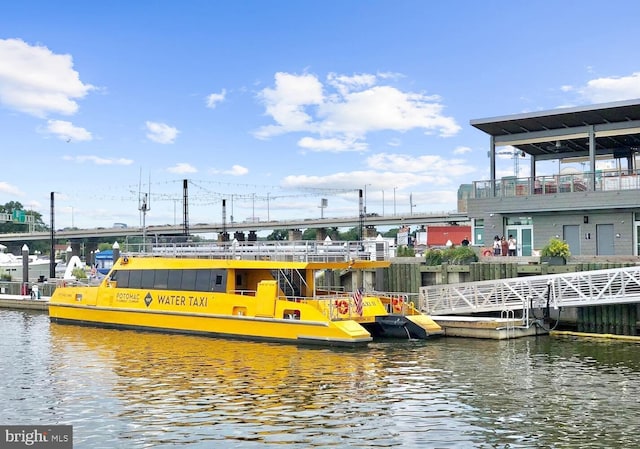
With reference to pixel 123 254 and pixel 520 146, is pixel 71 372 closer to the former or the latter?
pixel 123 254

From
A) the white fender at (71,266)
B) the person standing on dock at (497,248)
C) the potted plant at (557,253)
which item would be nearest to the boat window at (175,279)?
A: the potted plant at (557,253)

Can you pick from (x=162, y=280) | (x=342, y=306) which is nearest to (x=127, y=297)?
(x=162, y=280)

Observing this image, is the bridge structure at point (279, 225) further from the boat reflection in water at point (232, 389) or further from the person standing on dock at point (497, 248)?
the boat reflection in water at point (232, 389)

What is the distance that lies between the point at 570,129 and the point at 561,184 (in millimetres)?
3268

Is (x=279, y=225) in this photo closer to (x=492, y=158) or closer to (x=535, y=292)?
(x=492, y=158)

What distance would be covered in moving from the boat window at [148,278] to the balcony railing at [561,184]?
55.1ft

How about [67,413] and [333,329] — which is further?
[333,329]

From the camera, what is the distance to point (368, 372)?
18.1 meters

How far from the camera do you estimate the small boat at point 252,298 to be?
2312cm

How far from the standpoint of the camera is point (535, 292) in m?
24.7

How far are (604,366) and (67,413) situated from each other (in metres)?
13.5

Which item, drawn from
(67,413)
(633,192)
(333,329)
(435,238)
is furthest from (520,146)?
A: (435,238)

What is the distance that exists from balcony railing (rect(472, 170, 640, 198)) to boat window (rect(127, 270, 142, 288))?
1716 centimetres

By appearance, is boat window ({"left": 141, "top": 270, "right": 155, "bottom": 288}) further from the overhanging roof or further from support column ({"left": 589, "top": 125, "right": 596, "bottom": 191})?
support column ({"left": 589, "top": 125, "right": 596, "bottom": 191})
